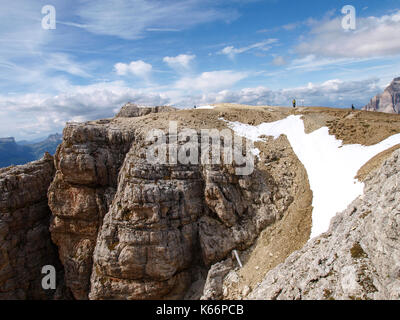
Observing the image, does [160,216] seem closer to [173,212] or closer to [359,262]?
[173,212]

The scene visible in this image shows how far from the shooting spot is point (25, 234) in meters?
38.0

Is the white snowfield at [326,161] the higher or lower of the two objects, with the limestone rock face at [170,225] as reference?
higher

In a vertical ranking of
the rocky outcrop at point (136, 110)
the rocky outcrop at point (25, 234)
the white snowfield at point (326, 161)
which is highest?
the rocky outcrop at point (136, 110)

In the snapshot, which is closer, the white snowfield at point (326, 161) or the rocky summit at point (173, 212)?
the white snowfield at point (326, 161)

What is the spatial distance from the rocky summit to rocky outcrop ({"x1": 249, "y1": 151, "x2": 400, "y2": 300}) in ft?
0.67

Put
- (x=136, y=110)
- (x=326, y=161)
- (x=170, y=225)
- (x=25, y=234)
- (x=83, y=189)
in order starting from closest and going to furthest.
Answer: (x=170, y=225)
(x=326, y=161)
(x=83, y=189)
(x=25, y=234)
(x=136, y=110)

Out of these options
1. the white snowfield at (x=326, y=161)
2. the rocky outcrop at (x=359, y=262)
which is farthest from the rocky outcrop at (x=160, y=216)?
the rocky outcrop at (x=359, y=262)

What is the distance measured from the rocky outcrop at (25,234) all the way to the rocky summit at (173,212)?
0.48 feet

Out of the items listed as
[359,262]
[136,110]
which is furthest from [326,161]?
[136,110]

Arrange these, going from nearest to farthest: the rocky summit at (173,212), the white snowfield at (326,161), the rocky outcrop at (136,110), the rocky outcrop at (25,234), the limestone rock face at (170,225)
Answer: the white snowfield at (326,161) → the rocky summit at (173,212) → the limestone rock face at (170,225) → the rocky outcrop at (25,234) → the rocky outcrop at (136,110)

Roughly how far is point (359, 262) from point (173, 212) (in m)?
20.7

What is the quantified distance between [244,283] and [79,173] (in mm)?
25927

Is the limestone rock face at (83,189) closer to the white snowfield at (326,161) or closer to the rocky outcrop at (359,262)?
the white snowfield at (326,161)

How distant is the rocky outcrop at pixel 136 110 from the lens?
48816 mm
